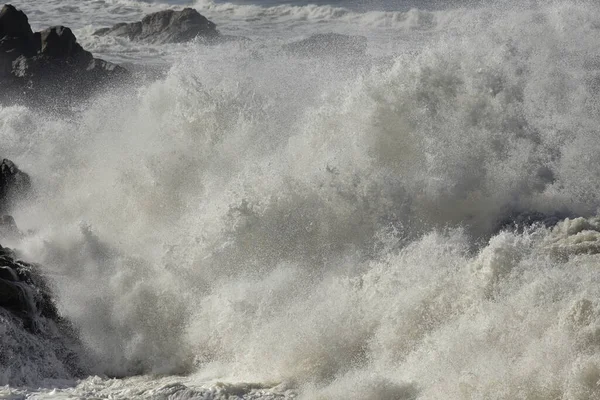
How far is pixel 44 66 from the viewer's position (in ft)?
59.6

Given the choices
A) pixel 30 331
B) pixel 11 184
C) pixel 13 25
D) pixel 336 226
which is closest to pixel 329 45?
pixel 13 25

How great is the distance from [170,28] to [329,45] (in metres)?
5.14

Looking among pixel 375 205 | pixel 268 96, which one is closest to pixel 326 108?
pixel 268 96

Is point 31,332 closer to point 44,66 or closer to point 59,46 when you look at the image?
point 44,66

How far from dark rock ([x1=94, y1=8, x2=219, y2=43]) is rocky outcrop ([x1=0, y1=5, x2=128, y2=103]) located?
14.5ft

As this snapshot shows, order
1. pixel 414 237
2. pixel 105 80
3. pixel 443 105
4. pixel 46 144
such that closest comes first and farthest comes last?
pixel 414 237 < pixel 443 105 < pixel 46 144 < pixel 105 80

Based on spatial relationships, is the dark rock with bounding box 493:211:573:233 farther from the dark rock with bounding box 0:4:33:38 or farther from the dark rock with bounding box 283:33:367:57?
the dark rock with bounding box 0:4:33:38

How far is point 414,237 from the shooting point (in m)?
9.19

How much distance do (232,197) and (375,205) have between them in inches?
67.5

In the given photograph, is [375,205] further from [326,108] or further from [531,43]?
[531,43]

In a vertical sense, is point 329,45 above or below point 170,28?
below

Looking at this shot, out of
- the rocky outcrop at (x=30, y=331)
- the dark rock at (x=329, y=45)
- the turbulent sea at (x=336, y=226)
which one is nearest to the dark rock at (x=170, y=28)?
the dark rock at (x=329, y=45)

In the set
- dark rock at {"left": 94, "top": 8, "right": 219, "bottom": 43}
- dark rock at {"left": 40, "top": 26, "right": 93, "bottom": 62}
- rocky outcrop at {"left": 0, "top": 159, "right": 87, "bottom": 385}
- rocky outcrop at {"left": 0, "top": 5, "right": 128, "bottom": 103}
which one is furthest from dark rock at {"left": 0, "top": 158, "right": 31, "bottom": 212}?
dark rock at {"left": 94, "top": 8, "right": 219, "bottom": 43}

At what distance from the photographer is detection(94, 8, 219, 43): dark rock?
23141mm
